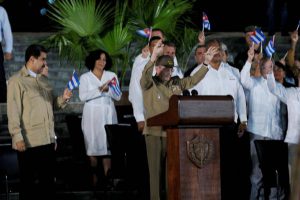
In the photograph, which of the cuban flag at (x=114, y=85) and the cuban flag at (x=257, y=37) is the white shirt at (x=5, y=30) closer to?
the cuban flag at (x=114, y=85)

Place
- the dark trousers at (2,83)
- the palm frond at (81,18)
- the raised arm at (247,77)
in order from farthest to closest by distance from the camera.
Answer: the palm frond at (81,18), the dark trousers at (2,83), the raised arm at (247,77)

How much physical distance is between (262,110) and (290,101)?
1.78 feet

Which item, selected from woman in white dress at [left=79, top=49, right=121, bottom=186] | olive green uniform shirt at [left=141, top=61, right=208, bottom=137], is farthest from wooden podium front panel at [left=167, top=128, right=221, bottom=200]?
woman in white dress at [left=79, top=49, right=121, bottom=186]

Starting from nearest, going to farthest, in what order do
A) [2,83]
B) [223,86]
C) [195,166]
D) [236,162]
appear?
[195,166] < [223,86] < [236,162] < [2,83]

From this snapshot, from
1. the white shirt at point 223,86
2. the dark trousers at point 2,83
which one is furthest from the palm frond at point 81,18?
the white shirt at point 223,86

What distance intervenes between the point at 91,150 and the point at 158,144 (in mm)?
2550

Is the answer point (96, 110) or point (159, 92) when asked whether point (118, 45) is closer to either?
point (96, 110)

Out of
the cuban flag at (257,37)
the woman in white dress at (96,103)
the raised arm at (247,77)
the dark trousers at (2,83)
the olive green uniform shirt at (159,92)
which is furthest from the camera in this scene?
the dark trousers at (2,83)

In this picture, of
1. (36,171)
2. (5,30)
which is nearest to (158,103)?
(36,171)

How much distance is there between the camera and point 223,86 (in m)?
11.2

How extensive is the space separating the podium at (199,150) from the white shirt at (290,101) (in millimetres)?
3032

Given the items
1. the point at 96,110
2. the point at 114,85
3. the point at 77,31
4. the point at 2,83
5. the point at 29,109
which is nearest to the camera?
the point at 29,109

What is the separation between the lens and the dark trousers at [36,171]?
1015cm

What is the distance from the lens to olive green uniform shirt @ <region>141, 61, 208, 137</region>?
9.72 meters
